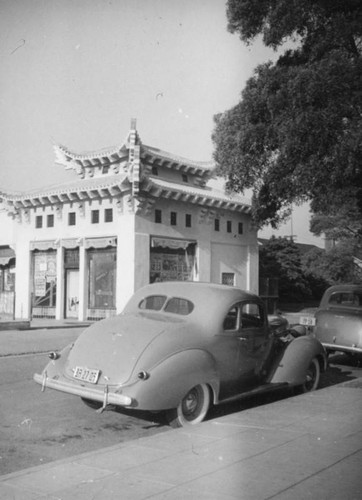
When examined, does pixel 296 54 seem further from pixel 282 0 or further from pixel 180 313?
pixel 180 313

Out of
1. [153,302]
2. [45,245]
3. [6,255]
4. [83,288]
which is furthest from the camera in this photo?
[6,255]

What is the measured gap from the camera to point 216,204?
30281 mm

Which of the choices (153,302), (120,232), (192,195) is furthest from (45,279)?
(153,302)

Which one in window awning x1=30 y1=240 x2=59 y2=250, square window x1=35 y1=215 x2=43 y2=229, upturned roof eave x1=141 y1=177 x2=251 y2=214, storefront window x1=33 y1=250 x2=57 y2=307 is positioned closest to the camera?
upturned roof eave x1=141 y1=177 x2=251 y2=214

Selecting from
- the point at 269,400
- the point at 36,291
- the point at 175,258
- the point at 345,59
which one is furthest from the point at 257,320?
the point at 36,291

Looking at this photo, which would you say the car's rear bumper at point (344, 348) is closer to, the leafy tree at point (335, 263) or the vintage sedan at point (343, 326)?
the vintage sedan at point (343, 326)

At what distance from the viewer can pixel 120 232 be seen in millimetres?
26703

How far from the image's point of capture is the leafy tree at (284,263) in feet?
133

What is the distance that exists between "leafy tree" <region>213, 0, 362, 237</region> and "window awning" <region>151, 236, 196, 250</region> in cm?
883

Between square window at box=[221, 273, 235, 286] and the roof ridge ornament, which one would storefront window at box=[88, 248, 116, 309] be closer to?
→ the roof ridge ornament

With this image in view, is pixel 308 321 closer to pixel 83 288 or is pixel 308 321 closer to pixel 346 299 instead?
pixel 346 299

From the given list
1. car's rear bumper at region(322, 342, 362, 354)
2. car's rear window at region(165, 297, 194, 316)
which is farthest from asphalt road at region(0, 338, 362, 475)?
car's rear bumper at region(322, 342, 362, 354)

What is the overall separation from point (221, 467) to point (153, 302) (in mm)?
3533

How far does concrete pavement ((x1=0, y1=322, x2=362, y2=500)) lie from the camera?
368 centimetres
